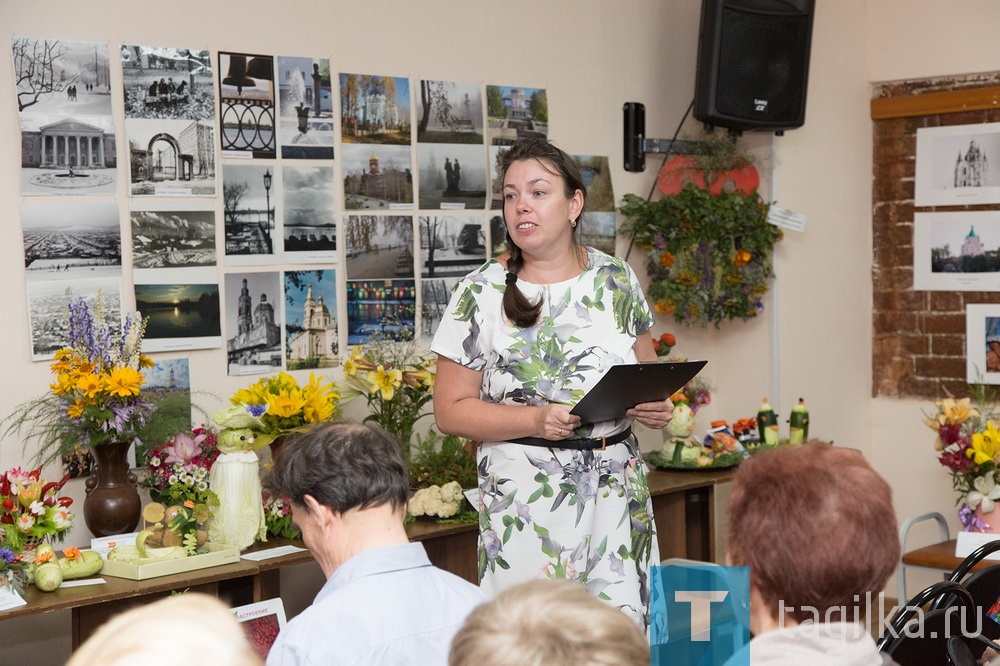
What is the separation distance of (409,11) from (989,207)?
272 cm

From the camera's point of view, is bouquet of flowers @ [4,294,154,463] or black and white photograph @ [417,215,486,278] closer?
bouquet of flowers @ [4,294,154,463]

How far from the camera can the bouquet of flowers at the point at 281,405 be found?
3.10 m

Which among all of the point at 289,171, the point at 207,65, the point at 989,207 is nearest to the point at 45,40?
the point at 207,65

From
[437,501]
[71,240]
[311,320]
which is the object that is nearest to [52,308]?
[71,240]

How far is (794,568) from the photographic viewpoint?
1409mm

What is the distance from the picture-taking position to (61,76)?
3.09 meters

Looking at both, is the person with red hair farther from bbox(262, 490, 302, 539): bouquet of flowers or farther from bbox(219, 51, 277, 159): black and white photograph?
bbox(219, 51, 277, 159): black and white photograph

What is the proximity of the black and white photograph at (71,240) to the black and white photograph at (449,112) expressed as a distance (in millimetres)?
1154

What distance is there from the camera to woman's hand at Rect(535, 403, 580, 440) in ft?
8.07

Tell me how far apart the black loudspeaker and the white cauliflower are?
6.10ft

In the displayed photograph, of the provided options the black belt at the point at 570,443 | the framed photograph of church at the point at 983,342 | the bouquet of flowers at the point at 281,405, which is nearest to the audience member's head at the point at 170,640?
the black belt at the point at 570,443

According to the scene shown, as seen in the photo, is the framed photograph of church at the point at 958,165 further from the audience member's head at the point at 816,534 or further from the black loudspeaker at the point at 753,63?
the audience member's head at the point at 816,534

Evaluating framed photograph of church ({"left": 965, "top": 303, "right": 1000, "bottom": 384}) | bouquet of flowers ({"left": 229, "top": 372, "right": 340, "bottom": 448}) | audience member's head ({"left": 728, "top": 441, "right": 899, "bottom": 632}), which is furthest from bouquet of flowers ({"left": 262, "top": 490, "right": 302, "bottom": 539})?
framed photograph of church ({"left": 965, "top": 303, "right": 1000, "bottom": 384})

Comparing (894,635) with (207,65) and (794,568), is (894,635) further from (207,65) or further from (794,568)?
(207,65)
